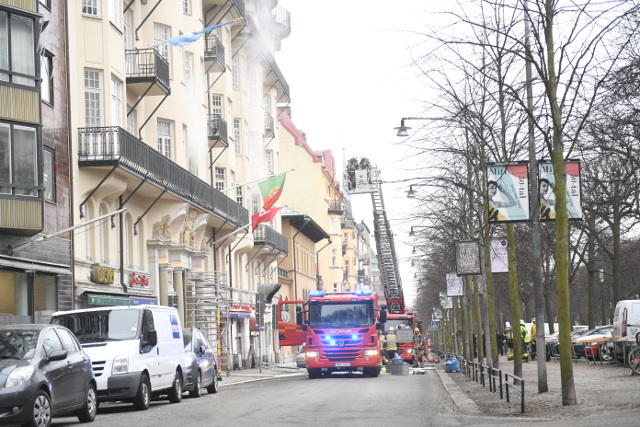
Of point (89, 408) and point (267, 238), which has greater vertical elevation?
point (267, 238)

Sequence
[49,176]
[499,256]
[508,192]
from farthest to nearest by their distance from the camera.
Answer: [49,176]
[499,256]
[508,192]

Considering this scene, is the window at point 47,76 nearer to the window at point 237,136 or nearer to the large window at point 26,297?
the large window at point 26,297

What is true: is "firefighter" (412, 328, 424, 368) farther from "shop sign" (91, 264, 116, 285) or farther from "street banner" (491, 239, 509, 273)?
"street banner" (491, 239, 509, 273)

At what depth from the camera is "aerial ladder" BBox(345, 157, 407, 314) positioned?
56906 mm

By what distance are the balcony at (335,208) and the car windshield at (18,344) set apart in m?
96.9

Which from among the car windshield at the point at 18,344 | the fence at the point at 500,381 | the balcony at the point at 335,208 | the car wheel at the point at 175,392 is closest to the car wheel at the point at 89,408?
the car windshield at the point at 18,344

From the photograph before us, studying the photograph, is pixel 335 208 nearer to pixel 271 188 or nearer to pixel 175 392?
pixel 271 188

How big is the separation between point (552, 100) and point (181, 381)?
11.7m

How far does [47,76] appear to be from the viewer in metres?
30.8

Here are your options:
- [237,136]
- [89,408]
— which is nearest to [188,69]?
[237,136]

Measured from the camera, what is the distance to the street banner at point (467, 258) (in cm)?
3097

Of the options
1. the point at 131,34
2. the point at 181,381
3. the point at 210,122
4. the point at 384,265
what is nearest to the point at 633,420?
the point at 181,381

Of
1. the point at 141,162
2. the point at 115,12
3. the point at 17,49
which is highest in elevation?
the point at 115,12

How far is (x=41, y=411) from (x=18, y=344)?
1.30 metres
